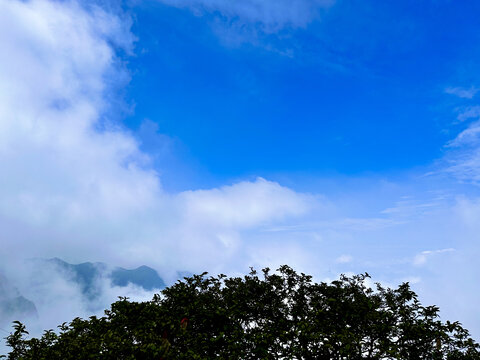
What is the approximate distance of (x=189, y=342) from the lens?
18.6 metres

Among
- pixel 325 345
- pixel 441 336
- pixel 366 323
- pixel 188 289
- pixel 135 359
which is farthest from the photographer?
pixel 188 289

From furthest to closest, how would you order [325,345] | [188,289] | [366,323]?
[188,289] → [366,323] → [325,345]

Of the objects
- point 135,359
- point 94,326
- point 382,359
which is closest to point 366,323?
point 382,359

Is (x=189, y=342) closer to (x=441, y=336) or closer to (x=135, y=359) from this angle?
(x=135, y=359)

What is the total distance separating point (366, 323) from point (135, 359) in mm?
14801

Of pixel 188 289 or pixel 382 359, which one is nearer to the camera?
pixel 382 359

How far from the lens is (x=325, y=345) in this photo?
17.8 metres

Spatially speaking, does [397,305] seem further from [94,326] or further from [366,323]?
[94,326]

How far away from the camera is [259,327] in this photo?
22.9 m

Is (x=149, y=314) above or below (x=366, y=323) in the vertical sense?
above

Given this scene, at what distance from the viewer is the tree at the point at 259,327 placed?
17172 mm

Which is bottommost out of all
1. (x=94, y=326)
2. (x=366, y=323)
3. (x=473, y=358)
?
(x=473, y=358)

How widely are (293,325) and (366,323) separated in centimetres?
488

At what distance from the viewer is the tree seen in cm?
1717
